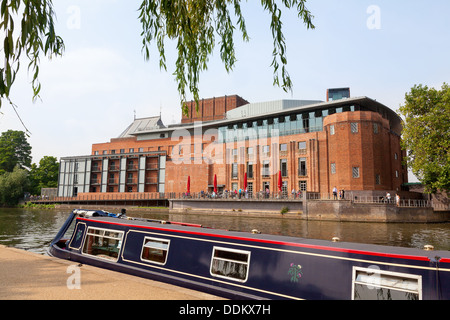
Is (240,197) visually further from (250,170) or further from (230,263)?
(230,263)

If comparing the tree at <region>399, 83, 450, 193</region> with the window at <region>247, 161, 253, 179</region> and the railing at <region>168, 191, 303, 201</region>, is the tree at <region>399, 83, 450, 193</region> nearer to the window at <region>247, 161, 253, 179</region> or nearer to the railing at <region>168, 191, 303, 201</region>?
the railing at <region>168, 191, 303, 201</region>

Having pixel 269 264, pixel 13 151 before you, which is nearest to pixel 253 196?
pixel 269 264

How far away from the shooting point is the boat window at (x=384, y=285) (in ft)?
14.0

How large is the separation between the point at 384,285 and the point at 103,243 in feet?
24.5

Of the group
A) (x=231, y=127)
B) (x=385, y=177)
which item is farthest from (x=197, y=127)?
(x=385, y=177)

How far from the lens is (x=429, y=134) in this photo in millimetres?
31062

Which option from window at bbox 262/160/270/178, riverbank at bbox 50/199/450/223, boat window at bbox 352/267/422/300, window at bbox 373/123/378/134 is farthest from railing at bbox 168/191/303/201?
boat window at bbox 352/267/422/300

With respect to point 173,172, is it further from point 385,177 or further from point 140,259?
point 140,259

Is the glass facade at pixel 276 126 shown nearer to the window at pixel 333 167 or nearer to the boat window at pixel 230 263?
the window at pixel 333 167

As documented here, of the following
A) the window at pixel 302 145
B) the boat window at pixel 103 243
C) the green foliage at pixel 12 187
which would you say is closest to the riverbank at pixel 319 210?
the window at pixel 302 145

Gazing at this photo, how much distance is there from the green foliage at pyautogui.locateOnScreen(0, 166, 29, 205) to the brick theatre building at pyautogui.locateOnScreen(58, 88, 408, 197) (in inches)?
264

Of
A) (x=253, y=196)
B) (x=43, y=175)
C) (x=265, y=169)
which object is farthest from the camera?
(x=43, y=175)

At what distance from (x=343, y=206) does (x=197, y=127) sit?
3389 centimetres

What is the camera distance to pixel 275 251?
5.82 meters
